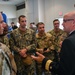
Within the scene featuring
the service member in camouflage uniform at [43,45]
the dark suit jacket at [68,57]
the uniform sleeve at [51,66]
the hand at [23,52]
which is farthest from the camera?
the service member in camouflage uniform at [43,45]

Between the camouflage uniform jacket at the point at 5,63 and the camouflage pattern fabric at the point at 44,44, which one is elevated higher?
the camouflage uniform jacket at the point at 5,63

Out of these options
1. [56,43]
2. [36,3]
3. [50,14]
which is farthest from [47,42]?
[36,3]

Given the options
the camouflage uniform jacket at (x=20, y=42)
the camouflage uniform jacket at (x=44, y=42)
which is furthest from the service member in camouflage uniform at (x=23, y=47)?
the camouflage uniform jacket at (x=44, y=42)

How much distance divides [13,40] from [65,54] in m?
2.36

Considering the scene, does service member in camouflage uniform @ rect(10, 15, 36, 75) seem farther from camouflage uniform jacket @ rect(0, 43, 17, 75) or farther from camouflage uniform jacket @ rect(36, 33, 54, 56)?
camouflage uniform jacket @ rect(0, 43, 17, 75)

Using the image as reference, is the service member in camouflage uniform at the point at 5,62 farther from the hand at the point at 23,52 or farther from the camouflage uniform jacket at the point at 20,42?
the camouflage uniform jacket at the point at 20,42

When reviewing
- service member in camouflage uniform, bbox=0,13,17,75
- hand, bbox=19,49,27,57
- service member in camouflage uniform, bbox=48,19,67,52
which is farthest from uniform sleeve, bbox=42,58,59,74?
service member in camouflage uniform, bbox=48,19,67,52

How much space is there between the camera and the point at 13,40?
12.3 ft

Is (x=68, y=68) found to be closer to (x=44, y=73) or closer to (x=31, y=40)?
(x=31, y=40)

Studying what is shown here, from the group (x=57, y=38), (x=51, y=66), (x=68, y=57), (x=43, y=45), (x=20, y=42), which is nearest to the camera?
(x=68, y=57)

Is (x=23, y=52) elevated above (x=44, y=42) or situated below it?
below

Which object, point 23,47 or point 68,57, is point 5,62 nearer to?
point 68,57

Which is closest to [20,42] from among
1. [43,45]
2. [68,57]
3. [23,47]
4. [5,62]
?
[23,47]

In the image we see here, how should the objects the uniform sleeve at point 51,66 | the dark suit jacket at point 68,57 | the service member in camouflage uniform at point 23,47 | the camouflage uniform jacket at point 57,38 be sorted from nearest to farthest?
the dark suit jacket at point 68,57 → the uniform sleeve at point 51,66 → the service member in camouflage uniform at point 23,47 → the camouflage uniform jacket at point 57,38
